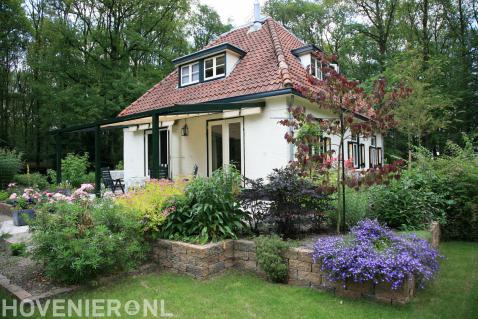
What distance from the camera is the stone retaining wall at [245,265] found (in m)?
3.75

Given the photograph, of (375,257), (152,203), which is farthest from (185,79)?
(375,257)

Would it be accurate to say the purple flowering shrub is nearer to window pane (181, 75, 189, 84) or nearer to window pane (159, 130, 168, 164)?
window pane (159, 130, 168, 164)

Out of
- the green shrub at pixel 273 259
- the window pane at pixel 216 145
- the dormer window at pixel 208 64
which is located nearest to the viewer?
the green shrub at pixel 273 259

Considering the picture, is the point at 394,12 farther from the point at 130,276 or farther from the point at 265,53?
the point at 130,276

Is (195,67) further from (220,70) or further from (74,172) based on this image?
(74,172)

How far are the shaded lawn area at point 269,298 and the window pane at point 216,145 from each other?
700 centimetres

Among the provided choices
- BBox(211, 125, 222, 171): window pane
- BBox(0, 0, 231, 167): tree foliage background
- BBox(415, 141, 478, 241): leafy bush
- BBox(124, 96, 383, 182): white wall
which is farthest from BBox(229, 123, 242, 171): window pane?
BBox(0, 0, 231, 167): tree foliage background

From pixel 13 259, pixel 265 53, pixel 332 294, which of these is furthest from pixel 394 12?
pixel 13 259

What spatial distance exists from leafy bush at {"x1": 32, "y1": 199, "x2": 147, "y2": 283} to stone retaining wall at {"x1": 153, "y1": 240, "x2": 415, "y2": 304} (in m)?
0.51

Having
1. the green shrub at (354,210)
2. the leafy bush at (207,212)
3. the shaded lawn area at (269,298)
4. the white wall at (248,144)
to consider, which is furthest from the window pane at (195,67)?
the shaded lawn area at (269,298)

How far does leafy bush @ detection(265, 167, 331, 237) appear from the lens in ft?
16.1

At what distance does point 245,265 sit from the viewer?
15.9 feet

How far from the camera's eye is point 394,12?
23250 mm

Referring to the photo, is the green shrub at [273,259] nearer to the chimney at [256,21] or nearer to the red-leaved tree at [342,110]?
the red-leaved tree at [342,110]
